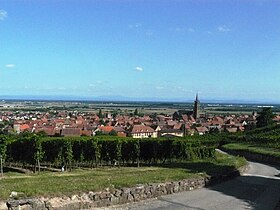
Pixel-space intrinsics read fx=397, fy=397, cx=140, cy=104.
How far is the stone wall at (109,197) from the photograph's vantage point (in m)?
16.7

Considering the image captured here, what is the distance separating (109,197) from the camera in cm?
1941


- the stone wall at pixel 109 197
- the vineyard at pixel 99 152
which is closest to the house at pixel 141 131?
the vineyard at pixel 99 152

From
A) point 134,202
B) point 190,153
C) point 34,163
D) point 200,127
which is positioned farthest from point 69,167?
point 200,127

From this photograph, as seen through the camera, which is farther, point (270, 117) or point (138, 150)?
point (270, 117)

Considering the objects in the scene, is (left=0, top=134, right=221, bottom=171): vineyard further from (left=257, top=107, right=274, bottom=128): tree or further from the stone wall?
(left=257, top=107, right=274, bottom=128): tree

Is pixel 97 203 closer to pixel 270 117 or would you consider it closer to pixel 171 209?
pixel 171 209

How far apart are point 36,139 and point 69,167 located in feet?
16.4

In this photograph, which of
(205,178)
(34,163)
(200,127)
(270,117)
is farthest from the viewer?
(200,127)

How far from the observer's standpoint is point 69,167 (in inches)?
1806

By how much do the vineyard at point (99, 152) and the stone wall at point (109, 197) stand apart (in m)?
23.3

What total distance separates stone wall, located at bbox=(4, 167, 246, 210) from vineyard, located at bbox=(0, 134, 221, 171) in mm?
23303

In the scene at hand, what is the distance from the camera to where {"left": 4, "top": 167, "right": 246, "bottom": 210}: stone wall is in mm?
16719

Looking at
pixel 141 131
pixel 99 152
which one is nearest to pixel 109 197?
pixel 99 152

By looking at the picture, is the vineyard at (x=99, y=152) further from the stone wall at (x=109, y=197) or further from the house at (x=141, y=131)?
the house at (x=141, y=131)
